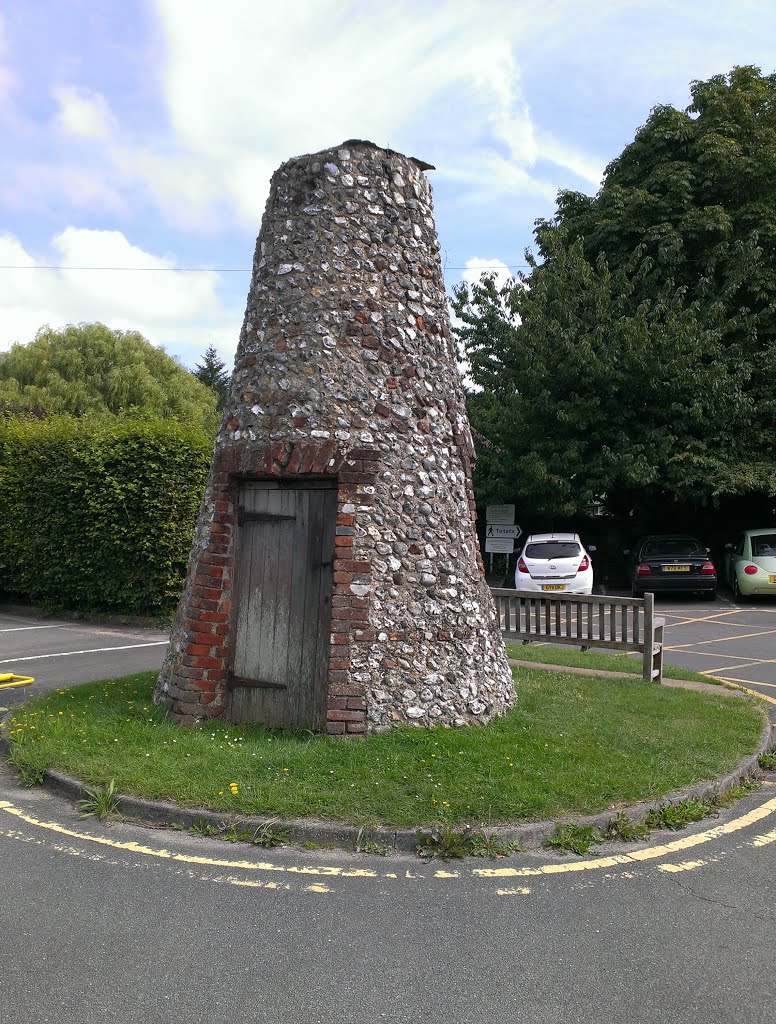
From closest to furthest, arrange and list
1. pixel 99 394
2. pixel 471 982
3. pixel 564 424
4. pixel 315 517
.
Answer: pixel 471 982
pixel 315 517
pixel 564 424
pixel 99 394

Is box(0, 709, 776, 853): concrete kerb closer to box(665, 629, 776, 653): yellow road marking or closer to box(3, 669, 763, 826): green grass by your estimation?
box(3, 669, 763, 826): green grass

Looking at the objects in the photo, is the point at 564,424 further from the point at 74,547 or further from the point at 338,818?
the point at 338,818

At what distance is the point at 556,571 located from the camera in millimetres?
18484

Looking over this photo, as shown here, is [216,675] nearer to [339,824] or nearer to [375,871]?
[339,824]

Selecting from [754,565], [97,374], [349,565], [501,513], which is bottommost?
[754,565]

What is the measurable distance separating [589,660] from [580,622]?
129cm

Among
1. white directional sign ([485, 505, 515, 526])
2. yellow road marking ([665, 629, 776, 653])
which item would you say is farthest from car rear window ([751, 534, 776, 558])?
white directional sign ([485, 505, 515, 526])

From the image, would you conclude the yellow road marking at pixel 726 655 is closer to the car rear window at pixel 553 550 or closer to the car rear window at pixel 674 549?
the car rear window at pixel 553 550

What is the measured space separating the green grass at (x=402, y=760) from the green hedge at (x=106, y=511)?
6863mm

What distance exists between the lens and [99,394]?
3872 cm

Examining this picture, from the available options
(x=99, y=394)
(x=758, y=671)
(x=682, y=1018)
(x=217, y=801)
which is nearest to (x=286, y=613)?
(x=217, y=801)

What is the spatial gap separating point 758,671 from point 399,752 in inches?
280

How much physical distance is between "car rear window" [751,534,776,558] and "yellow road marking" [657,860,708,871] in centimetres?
1655

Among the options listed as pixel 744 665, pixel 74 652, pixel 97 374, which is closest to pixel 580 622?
pixel 744 665
